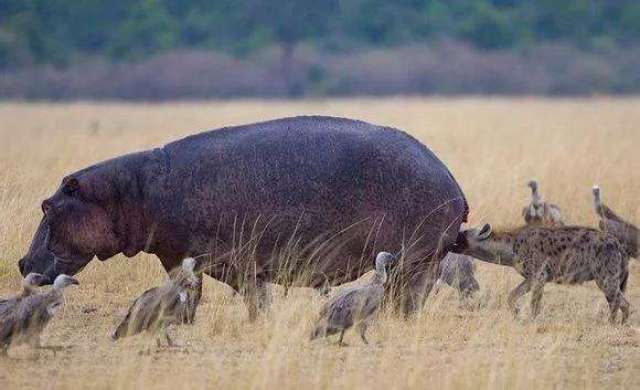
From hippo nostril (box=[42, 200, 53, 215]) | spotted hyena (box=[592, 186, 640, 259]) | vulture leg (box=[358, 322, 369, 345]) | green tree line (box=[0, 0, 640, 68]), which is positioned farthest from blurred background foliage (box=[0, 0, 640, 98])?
vulture leg (box=[358, 322, 369, 345])

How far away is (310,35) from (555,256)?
158ft

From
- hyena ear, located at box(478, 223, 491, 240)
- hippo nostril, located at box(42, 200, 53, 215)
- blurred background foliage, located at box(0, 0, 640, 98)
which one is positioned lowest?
hyena ear, located at box(478, 223, 491, 240)

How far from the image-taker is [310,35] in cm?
5834

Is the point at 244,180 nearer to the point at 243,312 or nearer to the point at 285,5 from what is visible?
the point at 243,312

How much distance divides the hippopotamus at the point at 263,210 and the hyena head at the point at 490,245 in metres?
0.65

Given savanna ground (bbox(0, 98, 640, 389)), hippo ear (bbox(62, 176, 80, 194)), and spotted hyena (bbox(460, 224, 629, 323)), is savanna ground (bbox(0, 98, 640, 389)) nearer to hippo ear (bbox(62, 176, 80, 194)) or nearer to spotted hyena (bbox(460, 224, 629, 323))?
spotted hyena (bbox(460, 224, 629, 323))

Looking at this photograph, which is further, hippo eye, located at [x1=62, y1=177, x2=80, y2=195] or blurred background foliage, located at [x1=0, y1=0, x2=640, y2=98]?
blurred background foliage, located at [x1=0, y1=0, x2=640, y2=98]

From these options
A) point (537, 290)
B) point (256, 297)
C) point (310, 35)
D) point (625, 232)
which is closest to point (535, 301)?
point (537, 290)

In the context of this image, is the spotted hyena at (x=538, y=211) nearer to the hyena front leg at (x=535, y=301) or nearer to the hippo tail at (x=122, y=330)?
the hyena front leg at (x=535, y=301)

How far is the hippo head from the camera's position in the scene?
10320 mm

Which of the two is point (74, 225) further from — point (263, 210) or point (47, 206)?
point (263, 210)

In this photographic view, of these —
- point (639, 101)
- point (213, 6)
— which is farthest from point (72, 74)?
point (639, 101)

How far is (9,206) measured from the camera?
13.4 meters

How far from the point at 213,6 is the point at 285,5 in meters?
2.90
